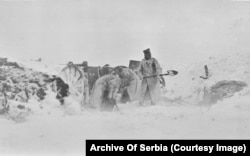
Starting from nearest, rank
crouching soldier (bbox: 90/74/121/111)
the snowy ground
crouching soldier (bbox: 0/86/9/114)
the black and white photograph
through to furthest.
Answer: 1. the snowy ground
2. crouching soldier (bbox: 0/86/9/114)
3. the black and white photograph
4. crouching soldier (bbox: 90/74/121/111)

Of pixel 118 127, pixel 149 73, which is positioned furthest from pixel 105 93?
pixel 118 127

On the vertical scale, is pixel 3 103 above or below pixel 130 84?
below

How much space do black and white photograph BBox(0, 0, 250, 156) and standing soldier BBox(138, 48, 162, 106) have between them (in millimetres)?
20

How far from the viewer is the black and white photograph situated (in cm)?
817

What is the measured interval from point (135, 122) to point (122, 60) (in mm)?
1429

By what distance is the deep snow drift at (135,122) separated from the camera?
7469 mm

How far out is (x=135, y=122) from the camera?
7.82m

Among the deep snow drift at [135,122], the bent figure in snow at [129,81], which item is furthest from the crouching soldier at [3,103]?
the bent figure in snow at [129,81]

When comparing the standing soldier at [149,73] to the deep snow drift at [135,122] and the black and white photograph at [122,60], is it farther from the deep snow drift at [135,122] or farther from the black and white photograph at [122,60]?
the deep snow drift at [135,122]

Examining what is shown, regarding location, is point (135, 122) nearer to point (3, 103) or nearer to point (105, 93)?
point (105, 93)
